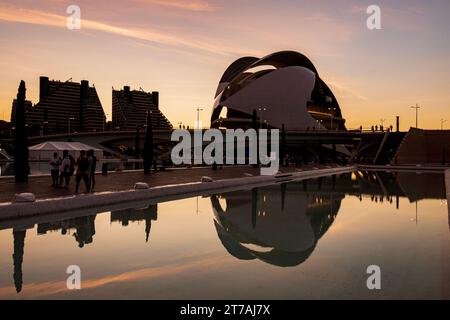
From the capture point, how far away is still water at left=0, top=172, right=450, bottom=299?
6254 mm

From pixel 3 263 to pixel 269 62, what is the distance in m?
92.4

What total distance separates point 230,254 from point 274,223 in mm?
4145

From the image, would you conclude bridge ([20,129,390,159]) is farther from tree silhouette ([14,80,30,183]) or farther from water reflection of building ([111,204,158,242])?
water reflection of building ([111,204,158,242])

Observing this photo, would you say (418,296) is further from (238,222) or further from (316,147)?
(316,147)

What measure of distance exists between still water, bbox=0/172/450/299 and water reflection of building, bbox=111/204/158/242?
0.03 meters

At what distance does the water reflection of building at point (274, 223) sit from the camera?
8.91 meters

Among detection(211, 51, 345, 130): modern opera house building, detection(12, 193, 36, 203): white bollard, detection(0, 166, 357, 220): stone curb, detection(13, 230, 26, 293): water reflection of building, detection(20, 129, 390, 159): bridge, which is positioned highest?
detection(211, 51, 345, 130): modern opera house building

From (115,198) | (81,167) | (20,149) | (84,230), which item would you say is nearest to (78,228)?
(84,230)

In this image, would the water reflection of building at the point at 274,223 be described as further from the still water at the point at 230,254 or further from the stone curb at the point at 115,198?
the stone curb at the point at 115,198

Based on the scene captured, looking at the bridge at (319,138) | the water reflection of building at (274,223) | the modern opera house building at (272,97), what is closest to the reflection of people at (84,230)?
the water reflection of building at (274,223)

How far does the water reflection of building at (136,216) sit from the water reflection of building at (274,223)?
6.41 ft

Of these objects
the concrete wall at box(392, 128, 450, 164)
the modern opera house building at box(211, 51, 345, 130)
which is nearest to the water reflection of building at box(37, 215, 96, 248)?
the concrete wall at box(392, 128, 450, 164)

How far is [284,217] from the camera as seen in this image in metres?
13.7

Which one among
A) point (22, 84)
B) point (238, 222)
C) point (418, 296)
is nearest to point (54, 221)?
point (238, 222)
